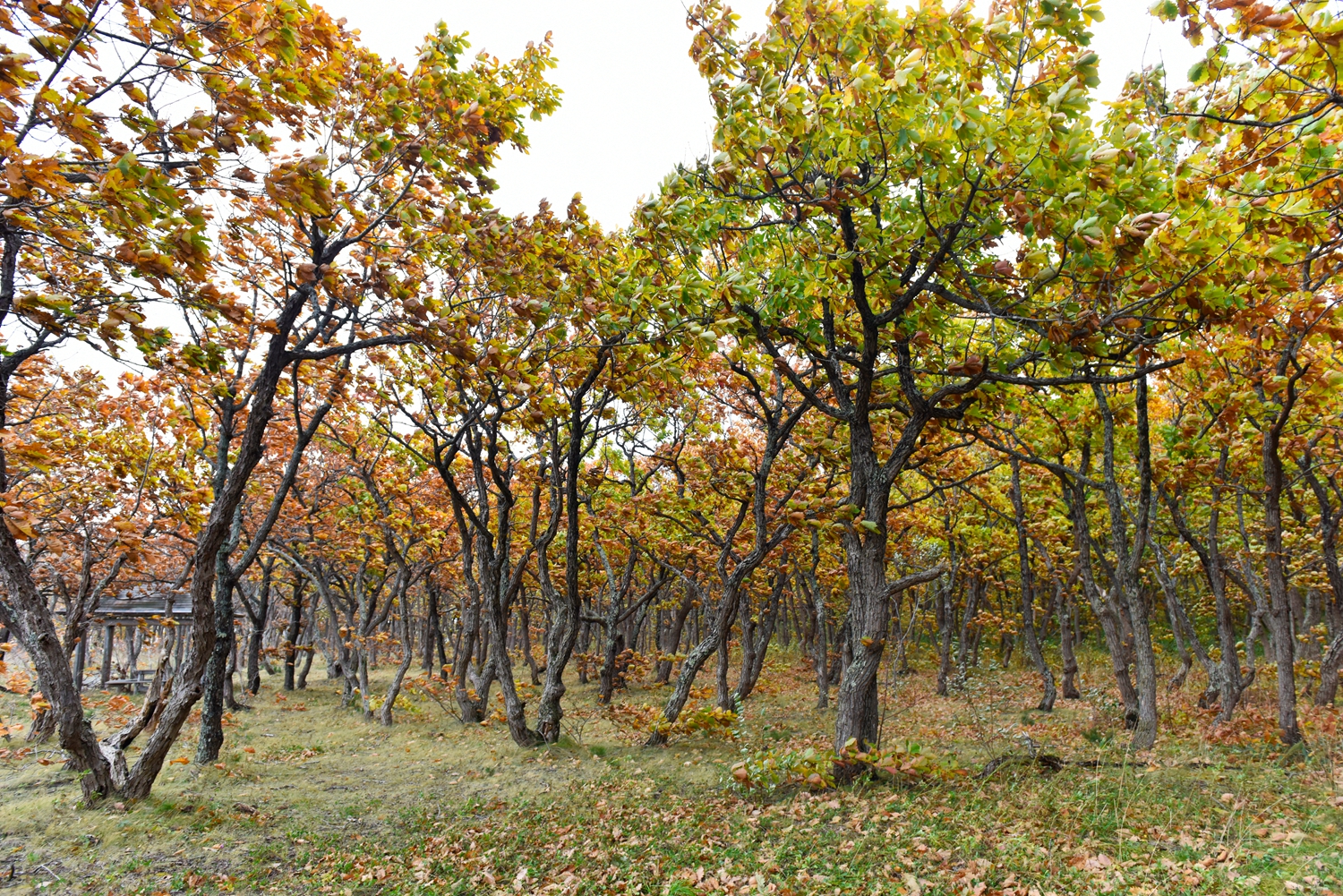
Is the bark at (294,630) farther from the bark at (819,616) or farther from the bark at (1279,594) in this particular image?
the bark at (1279,594)

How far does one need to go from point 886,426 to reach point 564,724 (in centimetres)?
944

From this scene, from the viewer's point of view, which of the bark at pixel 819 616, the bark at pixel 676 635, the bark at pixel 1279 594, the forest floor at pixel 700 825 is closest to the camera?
the forest floor at pixel 700 825

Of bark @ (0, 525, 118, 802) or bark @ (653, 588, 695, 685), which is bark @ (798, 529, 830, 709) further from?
bark @ (0, 525, 118, 802)

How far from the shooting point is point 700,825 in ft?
24.2

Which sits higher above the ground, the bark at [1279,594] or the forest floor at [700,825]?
the bark at [1279,594]

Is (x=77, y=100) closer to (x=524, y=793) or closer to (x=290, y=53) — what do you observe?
(x=290, y=53)

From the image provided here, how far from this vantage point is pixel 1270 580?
344 inches

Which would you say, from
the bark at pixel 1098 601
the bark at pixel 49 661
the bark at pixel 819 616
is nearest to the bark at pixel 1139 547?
the bark at pixel 1098 601

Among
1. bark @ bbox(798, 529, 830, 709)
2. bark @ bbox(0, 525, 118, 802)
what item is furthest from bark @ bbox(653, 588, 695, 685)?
bark @ bbox(0, 525, 118, 802)

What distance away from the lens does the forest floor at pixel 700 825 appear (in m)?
5.44

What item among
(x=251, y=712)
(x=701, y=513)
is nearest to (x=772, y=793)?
(x=701, y=513)

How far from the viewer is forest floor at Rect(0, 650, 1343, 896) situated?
5.44 metres

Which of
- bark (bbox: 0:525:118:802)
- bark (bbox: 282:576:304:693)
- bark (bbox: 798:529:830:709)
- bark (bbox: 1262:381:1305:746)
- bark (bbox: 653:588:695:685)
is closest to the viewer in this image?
bark (bbox: 0:525:118:802)

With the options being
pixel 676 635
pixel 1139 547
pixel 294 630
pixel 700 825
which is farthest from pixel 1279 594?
pixel 294 630
